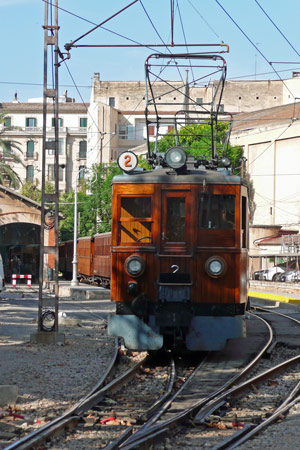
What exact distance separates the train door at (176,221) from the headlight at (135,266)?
1.33 feet

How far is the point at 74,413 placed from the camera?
8.22 m

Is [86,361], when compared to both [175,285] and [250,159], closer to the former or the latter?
[175,285]

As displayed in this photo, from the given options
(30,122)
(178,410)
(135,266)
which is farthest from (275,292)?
(30,122)

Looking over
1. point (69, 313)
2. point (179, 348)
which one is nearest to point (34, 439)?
point (179, 348)

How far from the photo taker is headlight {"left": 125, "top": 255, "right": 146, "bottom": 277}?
12164 millimetres

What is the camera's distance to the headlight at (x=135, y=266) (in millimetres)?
12164

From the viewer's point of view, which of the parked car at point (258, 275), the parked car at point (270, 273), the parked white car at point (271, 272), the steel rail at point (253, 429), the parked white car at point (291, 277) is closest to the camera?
the steel rail at point (253, 429)

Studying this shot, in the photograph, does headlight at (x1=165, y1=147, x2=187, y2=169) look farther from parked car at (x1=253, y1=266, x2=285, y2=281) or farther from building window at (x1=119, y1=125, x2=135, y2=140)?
building window at (x1=119, y1=125, x2=135, y2=140)

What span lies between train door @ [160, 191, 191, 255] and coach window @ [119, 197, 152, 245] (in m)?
0.25

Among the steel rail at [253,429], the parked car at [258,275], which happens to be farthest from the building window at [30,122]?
the steel rail at [253,429]

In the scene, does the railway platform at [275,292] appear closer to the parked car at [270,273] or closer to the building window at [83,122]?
the parked car at [270,273]

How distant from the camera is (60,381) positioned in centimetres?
1067

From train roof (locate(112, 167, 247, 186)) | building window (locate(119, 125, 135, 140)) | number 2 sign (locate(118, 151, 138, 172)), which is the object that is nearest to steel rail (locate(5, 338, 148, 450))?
train roof (locate(112, 167, 247, 186))

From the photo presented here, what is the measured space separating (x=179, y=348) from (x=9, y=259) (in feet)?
128
